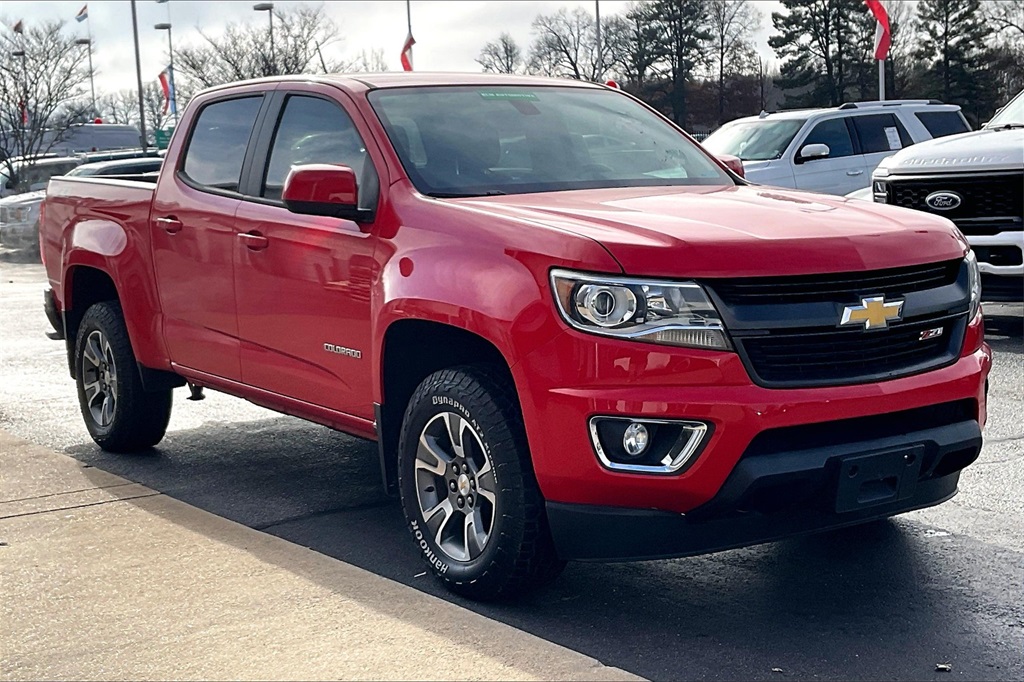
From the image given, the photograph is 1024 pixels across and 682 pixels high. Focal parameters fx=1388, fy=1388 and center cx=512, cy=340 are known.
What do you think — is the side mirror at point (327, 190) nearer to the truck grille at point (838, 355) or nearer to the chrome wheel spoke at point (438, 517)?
the chrome wheel spoke at point (438, 517)

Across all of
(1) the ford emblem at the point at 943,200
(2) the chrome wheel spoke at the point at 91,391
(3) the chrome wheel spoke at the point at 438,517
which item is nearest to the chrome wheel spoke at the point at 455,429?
(3) the chrome wheel spoke at the point at 438,517

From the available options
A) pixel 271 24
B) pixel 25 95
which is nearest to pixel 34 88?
pixel 25 95

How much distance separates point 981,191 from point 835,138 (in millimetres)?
7893

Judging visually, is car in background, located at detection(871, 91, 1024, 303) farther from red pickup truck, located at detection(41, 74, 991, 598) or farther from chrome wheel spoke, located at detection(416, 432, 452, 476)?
chrome wheel spoke, located at detection(416, 432, 452, 476)

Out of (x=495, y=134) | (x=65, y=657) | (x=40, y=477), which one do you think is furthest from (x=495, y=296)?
(x=40, y=477)

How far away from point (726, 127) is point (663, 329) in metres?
14.8

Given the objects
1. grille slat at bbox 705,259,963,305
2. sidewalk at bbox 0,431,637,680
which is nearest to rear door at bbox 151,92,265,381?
sidewalk at bbox 0,431,637,680

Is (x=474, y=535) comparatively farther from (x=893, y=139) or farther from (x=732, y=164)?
(x=893, y=139)

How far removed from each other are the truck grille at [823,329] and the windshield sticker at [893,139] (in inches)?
545

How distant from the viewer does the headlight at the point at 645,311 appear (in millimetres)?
3975

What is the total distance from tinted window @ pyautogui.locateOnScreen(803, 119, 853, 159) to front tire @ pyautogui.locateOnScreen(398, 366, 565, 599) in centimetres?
1355

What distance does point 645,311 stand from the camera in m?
4.01

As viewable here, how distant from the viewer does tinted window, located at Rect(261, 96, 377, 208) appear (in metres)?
5.28

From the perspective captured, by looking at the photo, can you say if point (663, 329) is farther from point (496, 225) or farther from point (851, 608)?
point (851, 608)
